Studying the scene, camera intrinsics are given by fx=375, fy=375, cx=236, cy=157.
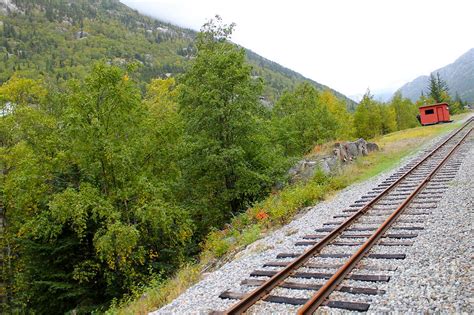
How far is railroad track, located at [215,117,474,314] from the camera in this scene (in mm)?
6008

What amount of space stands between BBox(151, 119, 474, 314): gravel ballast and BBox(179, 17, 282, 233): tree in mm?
7002

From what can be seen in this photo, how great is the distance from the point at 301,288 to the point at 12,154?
19456 millimetres

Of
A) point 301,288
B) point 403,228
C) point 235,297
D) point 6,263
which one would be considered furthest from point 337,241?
point 6,263

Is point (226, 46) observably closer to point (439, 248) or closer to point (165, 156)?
point (165, 156)

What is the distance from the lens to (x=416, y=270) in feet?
21.6

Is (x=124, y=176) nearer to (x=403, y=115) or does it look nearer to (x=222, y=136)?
(x=222, y=136)

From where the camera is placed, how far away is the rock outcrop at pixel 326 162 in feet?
63.9

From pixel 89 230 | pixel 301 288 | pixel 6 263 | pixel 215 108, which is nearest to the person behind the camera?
pixel 301 288

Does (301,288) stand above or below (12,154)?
below

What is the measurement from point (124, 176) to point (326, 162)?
10.4 m

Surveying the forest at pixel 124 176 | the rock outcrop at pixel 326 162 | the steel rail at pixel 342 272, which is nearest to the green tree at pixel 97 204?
the forest at pixel 124 176

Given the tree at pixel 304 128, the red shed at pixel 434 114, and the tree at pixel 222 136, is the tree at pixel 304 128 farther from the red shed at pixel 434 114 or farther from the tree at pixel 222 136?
the red shed at pixel 434 114

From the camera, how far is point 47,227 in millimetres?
14492

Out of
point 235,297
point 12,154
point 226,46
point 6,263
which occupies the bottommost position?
point 6,263
